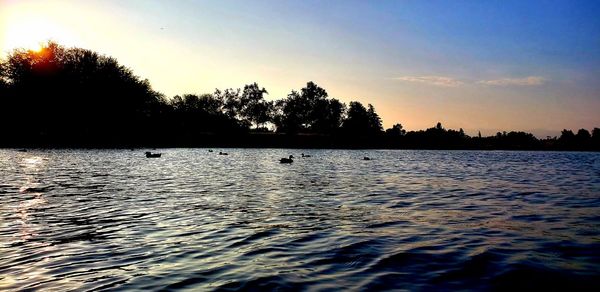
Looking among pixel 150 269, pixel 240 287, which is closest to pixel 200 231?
pixel 150 269

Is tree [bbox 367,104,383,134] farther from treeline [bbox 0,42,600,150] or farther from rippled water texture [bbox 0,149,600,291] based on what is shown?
rippled water texture [bbox 0,149,600,291]

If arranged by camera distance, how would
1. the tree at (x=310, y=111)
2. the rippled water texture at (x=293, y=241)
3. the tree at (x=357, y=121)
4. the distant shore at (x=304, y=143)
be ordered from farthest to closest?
the tree at (x=310, y=111) < the tree at (x=357, y=121) < the distant shore at (x=304, y=143) < the rippled water texture at (x=293, y=241)

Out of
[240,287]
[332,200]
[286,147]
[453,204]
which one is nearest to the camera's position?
[240,287]

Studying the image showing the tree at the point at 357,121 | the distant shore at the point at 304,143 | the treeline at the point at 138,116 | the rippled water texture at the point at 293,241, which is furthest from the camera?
the tree at the point at 357,121

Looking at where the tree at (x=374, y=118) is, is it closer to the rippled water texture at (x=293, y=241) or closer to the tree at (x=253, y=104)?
the tree at (x=253, y=104)

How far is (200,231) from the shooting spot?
11281 mm

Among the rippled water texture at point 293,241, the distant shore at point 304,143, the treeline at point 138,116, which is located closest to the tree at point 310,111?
the treeline at point 138,116

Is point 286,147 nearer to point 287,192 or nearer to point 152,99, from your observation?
point 152,99

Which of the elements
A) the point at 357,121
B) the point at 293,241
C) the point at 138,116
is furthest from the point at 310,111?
the point at 293,241

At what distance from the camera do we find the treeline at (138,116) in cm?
8450

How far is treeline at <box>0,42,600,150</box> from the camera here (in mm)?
84500

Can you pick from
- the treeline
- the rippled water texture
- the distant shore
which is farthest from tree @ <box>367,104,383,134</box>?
the rippled water texture

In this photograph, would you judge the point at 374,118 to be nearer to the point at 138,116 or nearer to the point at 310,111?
the point at 310,111

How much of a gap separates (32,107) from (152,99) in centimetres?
3018
